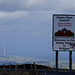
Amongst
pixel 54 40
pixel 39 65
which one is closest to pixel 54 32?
pixel 54 40

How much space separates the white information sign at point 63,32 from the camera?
77.0ft

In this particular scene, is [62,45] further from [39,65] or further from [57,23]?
[39,65]

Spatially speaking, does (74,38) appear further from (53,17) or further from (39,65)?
(39,65)

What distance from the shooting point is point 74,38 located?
23.8m

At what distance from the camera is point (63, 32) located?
2362 centimetres

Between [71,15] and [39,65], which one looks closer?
[71,15]

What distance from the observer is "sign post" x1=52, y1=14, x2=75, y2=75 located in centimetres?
2348

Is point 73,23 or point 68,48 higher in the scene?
point 73,23

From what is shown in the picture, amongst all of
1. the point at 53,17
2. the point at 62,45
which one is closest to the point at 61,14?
the point at 53,17

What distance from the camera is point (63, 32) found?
77.5 ft

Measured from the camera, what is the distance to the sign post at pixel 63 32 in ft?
77.0

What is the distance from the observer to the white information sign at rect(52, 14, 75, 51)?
77.0 ft

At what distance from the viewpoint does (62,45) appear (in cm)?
2375

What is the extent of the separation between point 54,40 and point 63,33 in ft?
2.56
